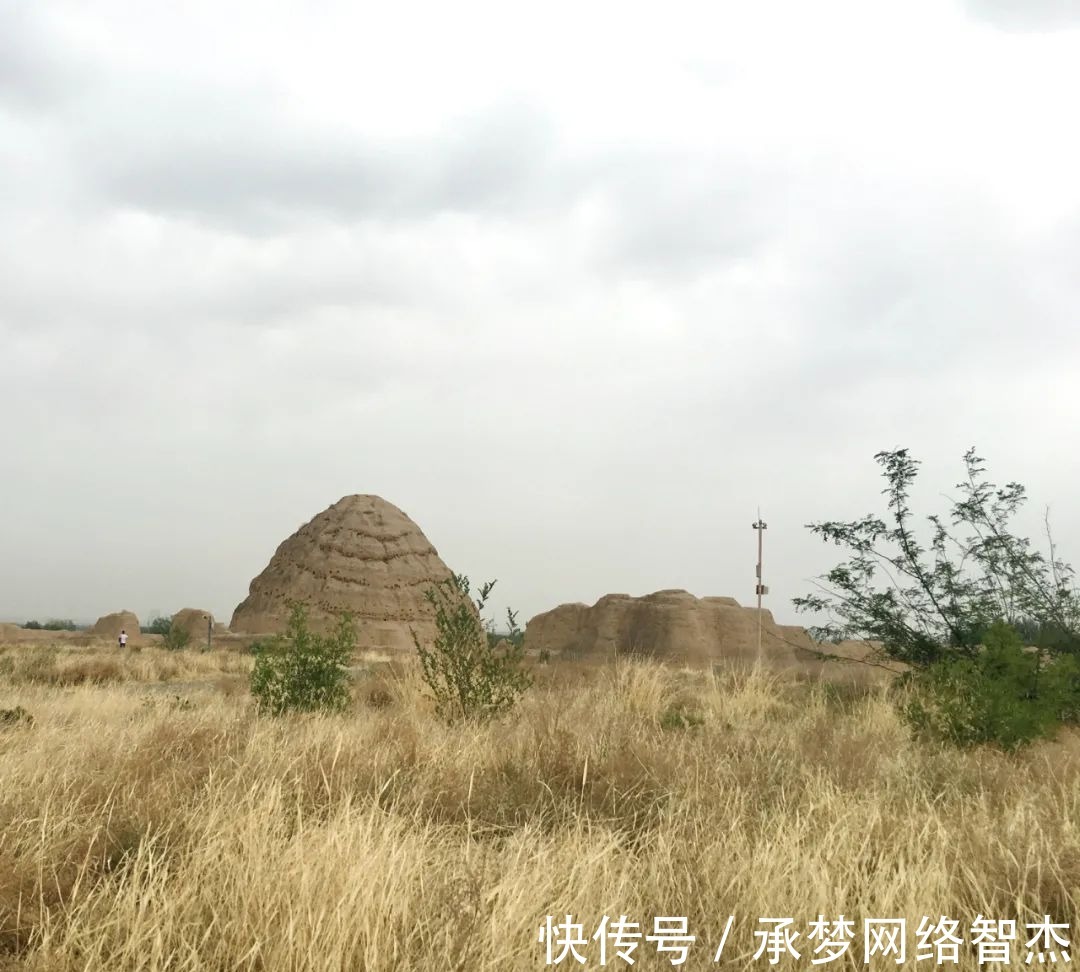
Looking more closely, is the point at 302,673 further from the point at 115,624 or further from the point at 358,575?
the point at 115,624

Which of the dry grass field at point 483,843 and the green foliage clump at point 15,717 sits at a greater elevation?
the dry grass field at point 483,843

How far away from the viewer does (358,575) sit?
141 feet

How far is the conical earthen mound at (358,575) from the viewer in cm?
4153

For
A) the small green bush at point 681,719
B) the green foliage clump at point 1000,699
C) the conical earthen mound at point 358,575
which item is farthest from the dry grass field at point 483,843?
the conical earthen mound at point 358,575

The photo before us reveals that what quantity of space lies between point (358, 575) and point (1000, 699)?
3809cm

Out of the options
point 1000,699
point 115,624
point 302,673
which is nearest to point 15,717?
point 302,673

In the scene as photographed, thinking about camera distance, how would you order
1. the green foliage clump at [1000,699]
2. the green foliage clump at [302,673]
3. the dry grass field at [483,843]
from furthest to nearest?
the green foliage clump at [302,673], the green foliage clump at [1000,699], the dry grass field at [483,843]

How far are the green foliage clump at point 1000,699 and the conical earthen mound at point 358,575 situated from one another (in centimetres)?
3311

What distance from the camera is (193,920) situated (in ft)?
9.05

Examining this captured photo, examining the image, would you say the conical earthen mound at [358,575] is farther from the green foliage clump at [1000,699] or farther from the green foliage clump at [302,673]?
the green foliage clump at [1000,699]

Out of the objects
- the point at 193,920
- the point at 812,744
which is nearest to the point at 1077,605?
the point at 812,744

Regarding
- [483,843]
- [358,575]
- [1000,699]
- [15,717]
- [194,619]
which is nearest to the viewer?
[483,843]

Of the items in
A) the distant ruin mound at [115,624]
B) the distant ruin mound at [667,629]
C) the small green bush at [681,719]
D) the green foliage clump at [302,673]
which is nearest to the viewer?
the small green bush at [681,719]

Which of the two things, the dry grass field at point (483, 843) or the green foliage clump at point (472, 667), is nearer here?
the dry grass field at point (483, 843)
